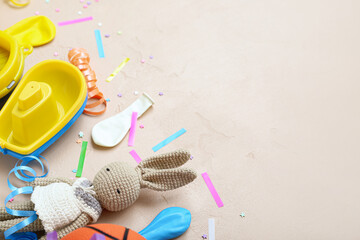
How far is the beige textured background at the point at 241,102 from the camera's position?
84cm

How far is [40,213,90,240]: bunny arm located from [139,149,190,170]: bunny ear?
0.15 metres

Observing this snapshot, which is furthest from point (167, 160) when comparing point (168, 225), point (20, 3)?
point (20, 3)

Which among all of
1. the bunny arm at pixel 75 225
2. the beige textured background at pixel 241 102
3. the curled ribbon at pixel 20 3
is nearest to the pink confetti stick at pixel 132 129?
the beige textured background at pixel 241 102

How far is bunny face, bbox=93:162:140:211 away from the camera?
2.45 ft

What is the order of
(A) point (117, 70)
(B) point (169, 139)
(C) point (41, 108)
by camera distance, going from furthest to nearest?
(A) point (117, 70), (B) point (169, 139), (C) point (41, 108)

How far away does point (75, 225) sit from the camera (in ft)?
2.36

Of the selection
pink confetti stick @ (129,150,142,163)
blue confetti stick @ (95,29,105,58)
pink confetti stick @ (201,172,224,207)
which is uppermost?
blue confetti stick @ (95,29,105,58)

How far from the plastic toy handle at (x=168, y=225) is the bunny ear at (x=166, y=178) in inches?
2.1

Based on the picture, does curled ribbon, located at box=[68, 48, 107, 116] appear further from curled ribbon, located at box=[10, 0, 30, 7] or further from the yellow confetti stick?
curled ribbon, located at box=[10, 0, 30, 7]

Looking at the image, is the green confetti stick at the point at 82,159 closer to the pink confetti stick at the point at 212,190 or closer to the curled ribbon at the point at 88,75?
the curled ribbon at the point at 88,75

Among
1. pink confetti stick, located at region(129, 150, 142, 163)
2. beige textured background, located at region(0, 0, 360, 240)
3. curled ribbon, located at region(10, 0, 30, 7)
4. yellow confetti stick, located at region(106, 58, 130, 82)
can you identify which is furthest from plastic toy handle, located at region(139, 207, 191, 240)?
curled ribbon, located at region(10, 0, 30, 7)

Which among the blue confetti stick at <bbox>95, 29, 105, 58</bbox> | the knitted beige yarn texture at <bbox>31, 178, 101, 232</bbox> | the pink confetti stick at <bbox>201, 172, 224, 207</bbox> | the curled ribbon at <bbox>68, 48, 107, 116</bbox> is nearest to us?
the knitted beige yarn texture at <bbox>31, 178, 101, 232</bbox>

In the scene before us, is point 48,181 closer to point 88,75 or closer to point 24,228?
point 24,228

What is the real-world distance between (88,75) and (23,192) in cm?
35
